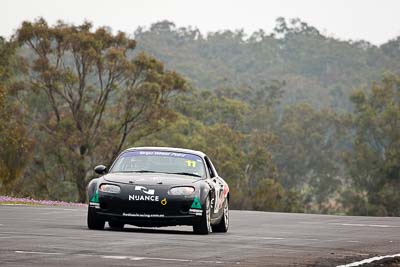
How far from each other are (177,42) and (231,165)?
93.6m

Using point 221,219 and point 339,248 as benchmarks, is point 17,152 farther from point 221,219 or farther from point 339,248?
point 339,248

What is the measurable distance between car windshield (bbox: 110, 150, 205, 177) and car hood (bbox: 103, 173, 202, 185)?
0.33 meters

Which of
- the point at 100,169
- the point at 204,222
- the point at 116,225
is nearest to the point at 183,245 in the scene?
the point at 204,222

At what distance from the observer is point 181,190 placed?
54.9 ft

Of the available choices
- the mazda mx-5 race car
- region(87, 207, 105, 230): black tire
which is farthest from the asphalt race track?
the mazda mx-5 race car

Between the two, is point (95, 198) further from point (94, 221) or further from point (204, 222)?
point (204, 222)

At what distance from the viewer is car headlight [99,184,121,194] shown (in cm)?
1660

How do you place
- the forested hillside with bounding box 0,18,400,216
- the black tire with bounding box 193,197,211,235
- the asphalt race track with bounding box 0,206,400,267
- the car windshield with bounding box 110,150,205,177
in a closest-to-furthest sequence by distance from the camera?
the asphalt race track with bounding box 0,206,400,267
the black tire with bounding box 193,197,211,235
the car windshield with bounding box 110,150,205,177
the forested hillside with bounding box 0,18,400,216

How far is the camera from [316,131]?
398 feet

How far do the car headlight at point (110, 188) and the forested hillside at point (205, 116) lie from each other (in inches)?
1024

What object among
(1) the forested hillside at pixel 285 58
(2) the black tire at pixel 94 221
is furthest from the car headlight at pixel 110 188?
(1) the forested hillside at pixel 285 58

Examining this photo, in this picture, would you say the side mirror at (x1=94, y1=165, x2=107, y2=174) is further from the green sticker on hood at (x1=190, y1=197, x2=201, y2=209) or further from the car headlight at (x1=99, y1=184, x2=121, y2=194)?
the green sticker on hood at (x1=190, y1=197, x2=201, y2=209)

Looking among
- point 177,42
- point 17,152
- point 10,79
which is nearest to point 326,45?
point 177,42

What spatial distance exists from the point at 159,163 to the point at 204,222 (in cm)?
141
